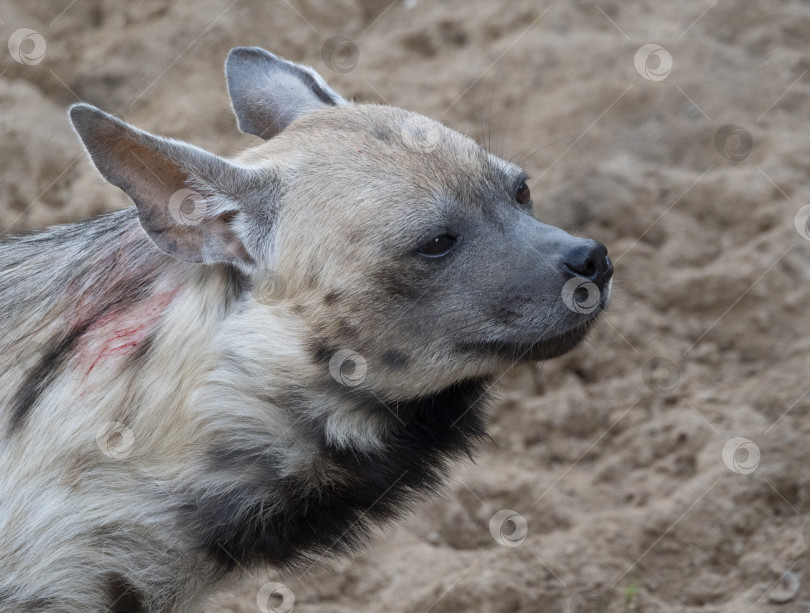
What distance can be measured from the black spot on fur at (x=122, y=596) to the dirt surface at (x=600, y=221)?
2.09ft

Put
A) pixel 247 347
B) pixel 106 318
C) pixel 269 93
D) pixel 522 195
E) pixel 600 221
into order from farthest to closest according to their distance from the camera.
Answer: pixel 600 221
pixel 269 93
pixel 522 195
pixel 106 318
pixel 247 347

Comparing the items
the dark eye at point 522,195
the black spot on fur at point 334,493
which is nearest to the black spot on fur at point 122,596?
the black spot on fur at point 334,493

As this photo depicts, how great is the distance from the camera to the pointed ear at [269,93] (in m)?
4.18

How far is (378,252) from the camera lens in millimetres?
3375

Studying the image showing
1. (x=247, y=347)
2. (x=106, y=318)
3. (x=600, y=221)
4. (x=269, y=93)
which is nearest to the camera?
(x=247, y=347)

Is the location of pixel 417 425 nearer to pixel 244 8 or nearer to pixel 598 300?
pixel 598 300

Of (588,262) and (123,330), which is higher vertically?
(123,330)

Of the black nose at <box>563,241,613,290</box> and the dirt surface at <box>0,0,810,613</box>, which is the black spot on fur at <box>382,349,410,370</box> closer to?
the black nose at <box>563,241,613,290</box>

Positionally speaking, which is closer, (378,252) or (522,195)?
(378,252)

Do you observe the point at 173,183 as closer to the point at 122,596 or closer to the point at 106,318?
the point at 106,318

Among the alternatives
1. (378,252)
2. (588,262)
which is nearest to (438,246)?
(378,252)

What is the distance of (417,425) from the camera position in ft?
12.0

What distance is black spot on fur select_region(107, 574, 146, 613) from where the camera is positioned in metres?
3.44

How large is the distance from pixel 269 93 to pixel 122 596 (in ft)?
6.94
